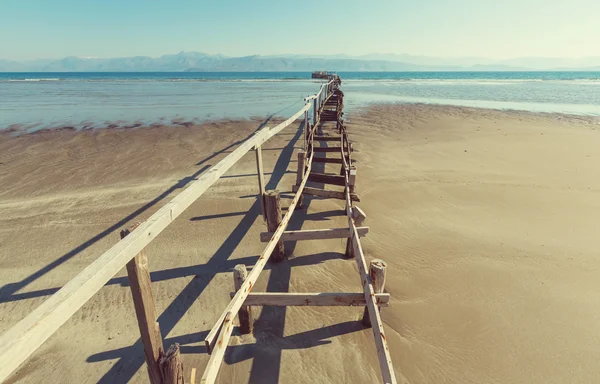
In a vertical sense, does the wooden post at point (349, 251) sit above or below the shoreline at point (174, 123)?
below

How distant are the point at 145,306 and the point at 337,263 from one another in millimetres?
3592

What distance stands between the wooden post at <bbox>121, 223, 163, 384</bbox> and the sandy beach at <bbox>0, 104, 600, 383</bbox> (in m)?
1.35

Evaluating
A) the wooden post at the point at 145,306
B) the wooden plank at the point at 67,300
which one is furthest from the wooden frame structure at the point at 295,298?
the wooden plank at the point at 67,300

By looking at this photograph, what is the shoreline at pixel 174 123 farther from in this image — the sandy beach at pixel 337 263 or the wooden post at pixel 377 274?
the wooden post at pixel 377 274

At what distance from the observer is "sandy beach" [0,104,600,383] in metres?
3.50

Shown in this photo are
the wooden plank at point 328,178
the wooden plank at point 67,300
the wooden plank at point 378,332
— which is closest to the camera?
the wooden plank at point 67,300

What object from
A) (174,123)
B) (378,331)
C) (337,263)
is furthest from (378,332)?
(174,123)

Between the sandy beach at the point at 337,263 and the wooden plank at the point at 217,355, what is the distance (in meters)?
1.06

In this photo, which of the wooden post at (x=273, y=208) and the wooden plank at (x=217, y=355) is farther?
the wooden post at (x=273, y=208)

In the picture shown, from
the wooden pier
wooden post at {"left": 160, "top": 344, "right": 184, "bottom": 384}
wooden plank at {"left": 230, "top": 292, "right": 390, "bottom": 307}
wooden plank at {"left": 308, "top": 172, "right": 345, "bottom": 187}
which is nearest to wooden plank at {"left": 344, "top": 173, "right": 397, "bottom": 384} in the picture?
the wooden pier

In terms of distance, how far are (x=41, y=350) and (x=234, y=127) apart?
41.6 feet

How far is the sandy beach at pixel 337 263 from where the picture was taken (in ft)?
11.5

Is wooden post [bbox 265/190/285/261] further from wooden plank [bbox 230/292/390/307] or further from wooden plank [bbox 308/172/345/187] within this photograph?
wooden plank [bbox 308/172/345/187]

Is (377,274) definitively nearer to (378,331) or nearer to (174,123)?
(378,331)
